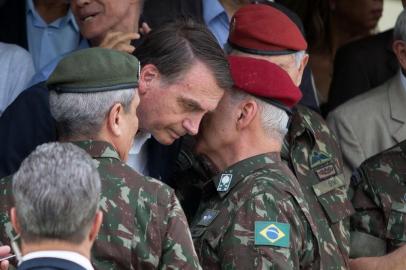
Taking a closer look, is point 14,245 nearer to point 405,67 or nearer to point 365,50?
point 405,67

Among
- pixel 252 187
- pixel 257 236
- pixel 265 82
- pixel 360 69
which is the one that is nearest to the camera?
pixel 257 236

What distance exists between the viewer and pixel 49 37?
6020mm

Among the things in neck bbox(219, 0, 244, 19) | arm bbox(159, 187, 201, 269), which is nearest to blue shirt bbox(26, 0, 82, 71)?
neck bbox(219, 0, 244, 19)

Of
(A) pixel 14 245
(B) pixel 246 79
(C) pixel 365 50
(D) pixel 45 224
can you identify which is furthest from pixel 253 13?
(D) pixel 45 224

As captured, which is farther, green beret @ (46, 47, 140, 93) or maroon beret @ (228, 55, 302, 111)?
maroon beret @ (228, 55, 302, 111)

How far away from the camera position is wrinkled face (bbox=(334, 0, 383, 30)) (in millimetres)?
7477

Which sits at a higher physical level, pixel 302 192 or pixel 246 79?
pixel 246 79

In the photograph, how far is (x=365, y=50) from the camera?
6738mm

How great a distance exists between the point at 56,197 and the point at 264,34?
212 cm

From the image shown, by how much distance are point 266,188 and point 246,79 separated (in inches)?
19.0

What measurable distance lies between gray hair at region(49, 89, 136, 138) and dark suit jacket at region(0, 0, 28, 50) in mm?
2078

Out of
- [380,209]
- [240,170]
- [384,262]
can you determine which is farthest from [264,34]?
[384,262]

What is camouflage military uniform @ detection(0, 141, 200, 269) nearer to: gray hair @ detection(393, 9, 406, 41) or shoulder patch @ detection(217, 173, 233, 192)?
shoulder patch @ detection(217, 173, 233, 192)

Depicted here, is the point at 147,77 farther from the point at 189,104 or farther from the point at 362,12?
the point at 362,12
